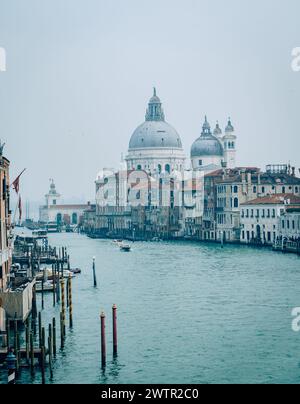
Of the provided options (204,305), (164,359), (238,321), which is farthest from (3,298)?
(204,305)

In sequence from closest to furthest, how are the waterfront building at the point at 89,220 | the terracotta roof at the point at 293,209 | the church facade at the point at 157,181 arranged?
the terracotta roof at the point at 293,209 → the church facade at the point at 157,181 → the waterfront building at the point at 89,220

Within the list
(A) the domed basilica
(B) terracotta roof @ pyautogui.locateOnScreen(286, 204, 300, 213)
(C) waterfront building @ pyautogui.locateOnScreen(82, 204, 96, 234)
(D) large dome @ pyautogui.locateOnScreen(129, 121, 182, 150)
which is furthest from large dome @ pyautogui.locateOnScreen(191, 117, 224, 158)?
(B) terracotta roof @ pyautogui.locateOnScreen(286, 204, 300, 213)

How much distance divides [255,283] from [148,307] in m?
2.63

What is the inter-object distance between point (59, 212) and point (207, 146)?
13959mm

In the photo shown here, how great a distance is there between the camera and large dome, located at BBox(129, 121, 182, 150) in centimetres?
3975

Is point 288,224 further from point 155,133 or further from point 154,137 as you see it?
point 155,133

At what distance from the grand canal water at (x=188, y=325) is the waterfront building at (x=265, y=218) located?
5.87 meters

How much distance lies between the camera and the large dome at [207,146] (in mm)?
37375

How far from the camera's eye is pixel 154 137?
39.8m

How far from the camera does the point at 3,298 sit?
301 inches

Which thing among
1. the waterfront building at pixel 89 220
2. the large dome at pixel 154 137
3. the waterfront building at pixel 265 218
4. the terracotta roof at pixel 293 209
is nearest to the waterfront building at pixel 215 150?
the large dome at pixel 154 137

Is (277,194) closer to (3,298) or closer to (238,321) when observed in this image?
(238,321)

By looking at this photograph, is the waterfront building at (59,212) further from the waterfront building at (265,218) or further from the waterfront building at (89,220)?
the waterfront building at (265,218)
